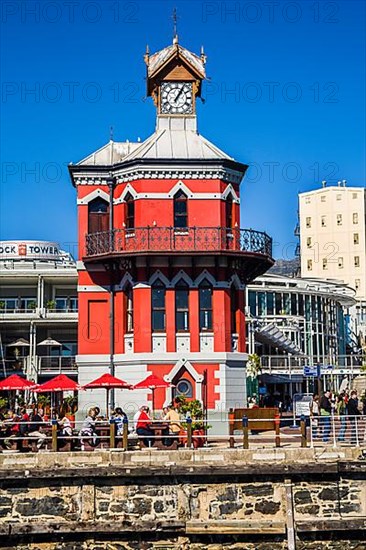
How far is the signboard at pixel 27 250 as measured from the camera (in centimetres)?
6247

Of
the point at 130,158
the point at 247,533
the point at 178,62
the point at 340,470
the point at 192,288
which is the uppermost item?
the point at 178,62

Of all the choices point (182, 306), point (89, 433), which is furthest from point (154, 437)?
point (182, 306)

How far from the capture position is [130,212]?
38750 mm

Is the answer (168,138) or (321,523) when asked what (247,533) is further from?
(168,138)

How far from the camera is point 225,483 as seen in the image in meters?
24.7

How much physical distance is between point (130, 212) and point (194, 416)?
37.0 feet

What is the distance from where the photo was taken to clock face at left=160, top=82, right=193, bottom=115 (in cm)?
4128

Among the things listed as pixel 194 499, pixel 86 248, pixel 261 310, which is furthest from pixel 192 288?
pixel 261 310

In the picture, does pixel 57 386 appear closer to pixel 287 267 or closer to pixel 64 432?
pixel 64 432

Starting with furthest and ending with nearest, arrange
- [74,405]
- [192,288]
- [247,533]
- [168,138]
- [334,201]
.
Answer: [334,201] < [74,405] < [168,138] < [192,288] < [247,533]

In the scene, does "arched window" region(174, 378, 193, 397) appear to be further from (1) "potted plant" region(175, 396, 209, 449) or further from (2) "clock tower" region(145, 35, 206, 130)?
(2) "clock tower" region(145, 35, 206, 130)

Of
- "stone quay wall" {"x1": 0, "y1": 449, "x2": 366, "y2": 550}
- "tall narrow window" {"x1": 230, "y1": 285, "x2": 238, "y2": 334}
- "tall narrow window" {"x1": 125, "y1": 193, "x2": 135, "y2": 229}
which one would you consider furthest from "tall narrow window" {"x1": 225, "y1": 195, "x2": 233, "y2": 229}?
"stone quay wall" {"x1": 0, "y1": 449, "x2": 366, "y2": 550}

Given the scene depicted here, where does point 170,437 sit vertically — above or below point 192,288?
below

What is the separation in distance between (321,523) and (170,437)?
487cm
